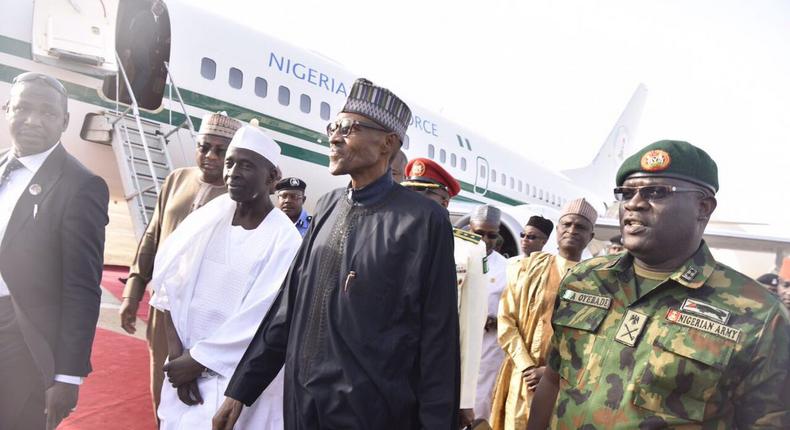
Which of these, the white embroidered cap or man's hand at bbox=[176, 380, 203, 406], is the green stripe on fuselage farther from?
man's hand at bbox=[176, 380, 203, 406]

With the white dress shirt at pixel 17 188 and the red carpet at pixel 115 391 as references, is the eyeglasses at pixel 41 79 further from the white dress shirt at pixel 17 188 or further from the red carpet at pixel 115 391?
the red carpet at pixel 115 391

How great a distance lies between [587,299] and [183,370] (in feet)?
4.86

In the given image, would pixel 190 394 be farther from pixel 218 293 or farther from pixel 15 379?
pixel 15 379

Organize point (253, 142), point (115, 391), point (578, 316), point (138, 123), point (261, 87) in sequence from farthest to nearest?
point (261, 87)
point (138, 123)
point (115, 391)
point (253, 142)
point (578, 316)

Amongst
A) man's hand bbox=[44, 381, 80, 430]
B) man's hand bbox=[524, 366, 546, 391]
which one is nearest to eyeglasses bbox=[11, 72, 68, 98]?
man's hand bbox=[44, 381, 80, 430]

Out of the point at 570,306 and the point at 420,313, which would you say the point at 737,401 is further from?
the point at 420,313

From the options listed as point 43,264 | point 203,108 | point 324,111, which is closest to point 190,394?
point 43,264

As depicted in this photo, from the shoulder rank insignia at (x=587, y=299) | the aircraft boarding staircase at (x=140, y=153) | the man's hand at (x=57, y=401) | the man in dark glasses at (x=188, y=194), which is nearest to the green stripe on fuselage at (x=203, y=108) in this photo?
the aircraft boarding staircase at (x=140, y=153)

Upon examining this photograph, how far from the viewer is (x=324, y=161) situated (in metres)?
8.55

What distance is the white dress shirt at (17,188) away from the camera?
6.73 feet

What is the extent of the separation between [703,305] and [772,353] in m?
0.19

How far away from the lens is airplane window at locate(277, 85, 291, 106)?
26.8 ft

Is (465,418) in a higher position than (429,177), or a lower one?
lower

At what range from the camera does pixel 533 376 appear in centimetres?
283
